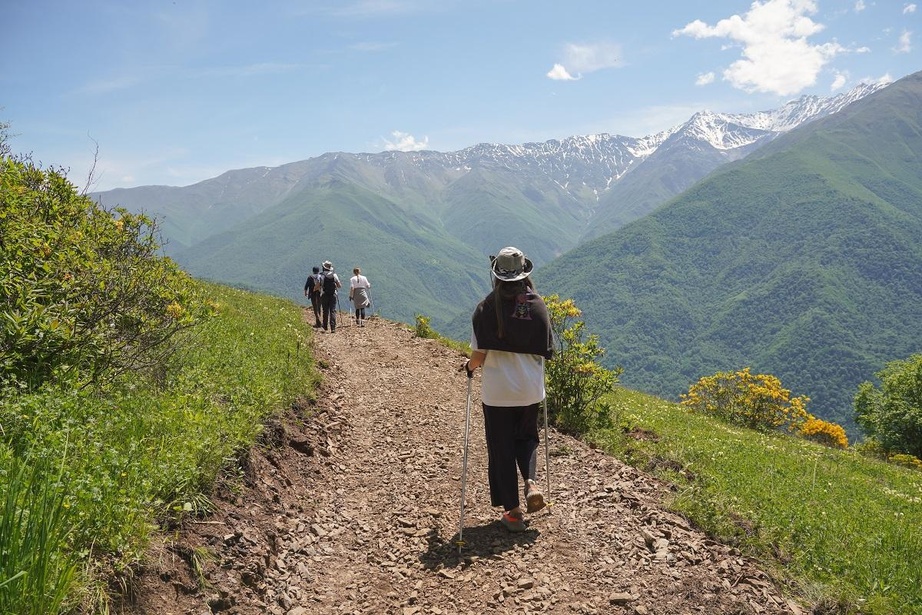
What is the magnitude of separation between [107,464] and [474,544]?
3651 millimetres

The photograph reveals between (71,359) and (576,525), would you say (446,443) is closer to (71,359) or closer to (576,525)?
(576,525)

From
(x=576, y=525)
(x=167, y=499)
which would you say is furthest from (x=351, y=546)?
(x=576, y=525)

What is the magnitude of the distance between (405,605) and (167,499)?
2.42 metres

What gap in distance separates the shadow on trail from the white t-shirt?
1492mm

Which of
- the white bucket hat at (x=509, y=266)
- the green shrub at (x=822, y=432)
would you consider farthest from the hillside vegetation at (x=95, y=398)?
the green shrub at (x=822, y=432)

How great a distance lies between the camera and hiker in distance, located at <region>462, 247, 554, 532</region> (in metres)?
5.65

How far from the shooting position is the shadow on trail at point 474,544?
548 cm

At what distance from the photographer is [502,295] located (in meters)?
5.59

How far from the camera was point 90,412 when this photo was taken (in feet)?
17.3

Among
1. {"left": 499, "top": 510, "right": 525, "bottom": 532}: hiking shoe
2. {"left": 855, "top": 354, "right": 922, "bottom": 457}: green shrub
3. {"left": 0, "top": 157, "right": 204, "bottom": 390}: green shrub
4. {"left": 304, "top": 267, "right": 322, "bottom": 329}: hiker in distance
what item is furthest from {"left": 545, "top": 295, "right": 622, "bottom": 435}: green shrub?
{"left": 855, "top": 354, "right": 922, "bottom": 457}: green shrub

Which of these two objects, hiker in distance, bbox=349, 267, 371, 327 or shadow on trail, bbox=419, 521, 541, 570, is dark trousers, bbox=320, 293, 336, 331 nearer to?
hiker in distance, bbox=349, 267, 371, 327

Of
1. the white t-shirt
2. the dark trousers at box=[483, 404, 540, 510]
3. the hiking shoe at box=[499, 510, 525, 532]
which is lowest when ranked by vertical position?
the hiking shoe at box=[499, 510, 525, 532]

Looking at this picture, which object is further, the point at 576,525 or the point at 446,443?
the point at 446,443

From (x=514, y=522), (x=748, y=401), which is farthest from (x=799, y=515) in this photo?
(x=748, y=401)
